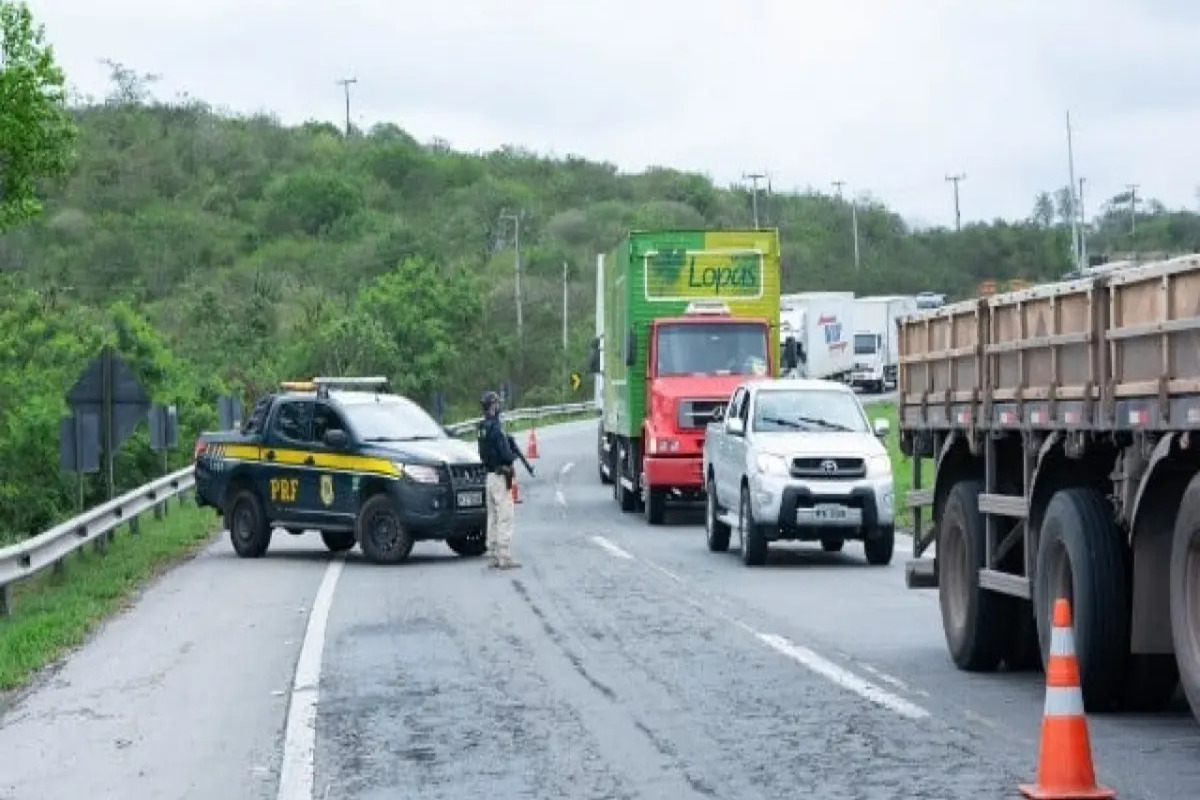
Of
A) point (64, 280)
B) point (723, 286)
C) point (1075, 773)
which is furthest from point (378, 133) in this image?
point (1075, 773)

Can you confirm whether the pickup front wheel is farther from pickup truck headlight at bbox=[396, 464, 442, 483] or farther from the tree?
the tree

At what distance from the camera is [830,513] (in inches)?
Answer: 998

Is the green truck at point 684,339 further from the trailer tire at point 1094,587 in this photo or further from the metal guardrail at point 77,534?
the trailer tire at point 1094,587

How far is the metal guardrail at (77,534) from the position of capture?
2056 centimetres

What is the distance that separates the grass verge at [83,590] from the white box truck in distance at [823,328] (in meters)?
48.0

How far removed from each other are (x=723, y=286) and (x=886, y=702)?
20624 mm

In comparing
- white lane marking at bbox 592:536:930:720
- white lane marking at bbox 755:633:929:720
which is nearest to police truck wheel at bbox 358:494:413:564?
white lane marking at bbox 592:536:930:720

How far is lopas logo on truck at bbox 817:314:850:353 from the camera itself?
83.4 m

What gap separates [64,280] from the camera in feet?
373

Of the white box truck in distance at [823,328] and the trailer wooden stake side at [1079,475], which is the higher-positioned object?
the white box truck in distance at [823,328]

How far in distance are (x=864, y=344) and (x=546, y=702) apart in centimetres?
7418

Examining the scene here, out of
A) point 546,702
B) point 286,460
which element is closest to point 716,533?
point 286,460

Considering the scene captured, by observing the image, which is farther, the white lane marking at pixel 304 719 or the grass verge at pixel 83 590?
the grass verge at pixel 83 590

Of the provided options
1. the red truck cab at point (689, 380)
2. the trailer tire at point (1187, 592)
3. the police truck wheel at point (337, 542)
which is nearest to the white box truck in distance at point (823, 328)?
the red truck cab at point (689, 380)
